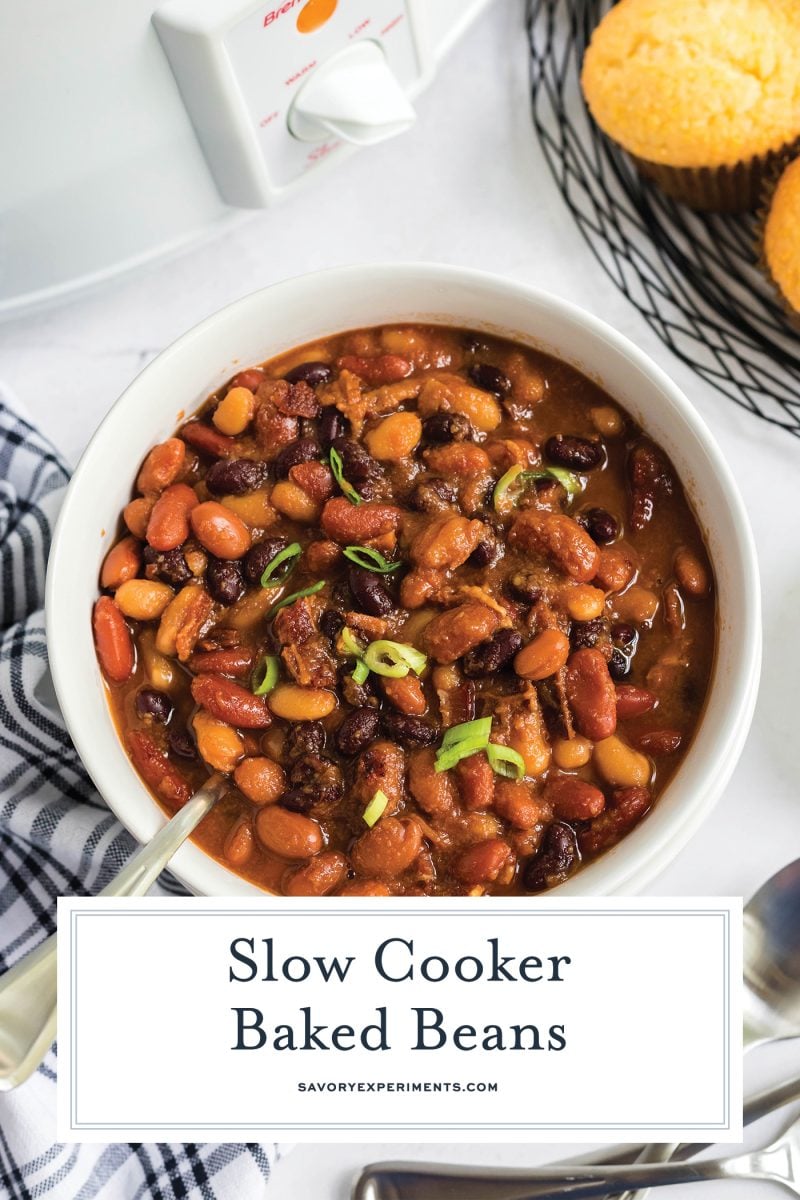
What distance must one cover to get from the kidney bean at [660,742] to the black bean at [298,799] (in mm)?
555

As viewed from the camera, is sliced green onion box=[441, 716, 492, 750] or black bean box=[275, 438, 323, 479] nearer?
sliced green onion box=[441, 716, 492, 750]

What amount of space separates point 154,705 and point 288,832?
0.31m

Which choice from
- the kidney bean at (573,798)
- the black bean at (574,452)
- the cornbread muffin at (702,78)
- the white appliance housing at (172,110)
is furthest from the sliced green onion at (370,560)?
the cornbread muffin at (702,78)

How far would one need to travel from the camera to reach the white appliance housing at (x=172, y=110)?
1778 mm

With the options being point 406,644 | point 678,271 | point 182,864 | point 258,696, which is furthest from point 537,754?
point 678,271

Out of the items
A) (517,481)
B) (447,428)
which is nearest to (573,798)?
(517,481)

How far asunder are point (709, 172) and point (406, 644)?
1191mm

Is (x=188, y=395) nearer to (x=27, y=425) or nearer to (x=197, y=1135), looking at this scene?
(x=27, y=425)

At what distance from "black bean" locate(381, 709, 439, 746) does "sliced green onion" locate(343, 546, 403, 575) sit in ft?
0.77

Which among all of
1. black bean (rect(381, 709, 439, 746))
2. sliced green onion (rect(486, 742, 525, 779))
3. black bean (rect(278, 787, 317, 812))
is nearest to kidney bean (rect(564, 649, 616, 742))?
sliced green onion (rect(486, 742, 525, 779))

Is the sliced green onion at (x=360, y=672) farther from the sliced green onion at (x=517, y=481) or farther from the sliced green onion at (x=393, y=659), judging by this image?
the sliced green onion at (x=517, y=481)

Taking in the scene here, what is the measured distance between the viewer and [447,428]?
6.55 ft

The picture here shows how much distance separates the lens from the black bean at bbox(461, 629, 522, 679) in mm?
1892

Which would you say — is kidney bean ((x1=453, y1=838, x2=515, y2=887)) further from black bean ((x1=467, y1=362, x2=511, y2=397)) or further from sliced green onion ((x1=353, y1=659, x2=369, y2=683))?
black bean ((x1=467, y1=362, x2=511, y2=397))
